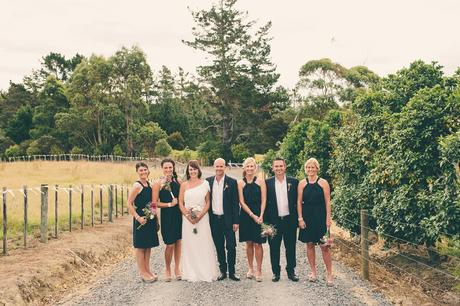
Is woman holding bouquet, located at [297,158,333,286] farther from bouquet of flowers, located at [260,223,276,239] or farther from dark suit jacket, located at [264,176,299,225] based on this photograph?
bouquet of flowers, located at [260,223,276,239]

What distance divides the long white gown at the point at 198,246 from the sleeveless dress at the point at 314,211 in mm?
1764

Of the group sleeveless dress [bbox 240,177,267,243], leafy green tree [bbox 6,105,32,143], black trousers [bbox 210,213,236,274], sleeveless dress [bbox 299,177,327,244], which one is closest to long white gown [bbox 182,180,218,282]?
black trousers [bbox 210,213,236,274]

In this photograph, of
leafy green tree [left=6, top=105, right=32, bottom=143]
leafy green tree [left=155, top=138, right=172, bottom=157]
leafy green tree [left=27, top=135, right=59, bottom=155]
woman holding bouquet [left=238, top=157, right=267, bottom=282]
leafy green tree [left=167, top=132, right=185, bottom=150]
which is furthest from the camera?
leafy green tree [left=6, top=105, right=32, bottom=143]

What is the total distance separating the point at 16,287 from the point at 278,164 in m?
5.04

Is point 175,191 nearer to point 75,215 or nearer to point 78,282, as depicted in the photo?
point 78,282

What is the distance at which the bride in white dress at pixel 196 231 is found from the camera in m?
8.69

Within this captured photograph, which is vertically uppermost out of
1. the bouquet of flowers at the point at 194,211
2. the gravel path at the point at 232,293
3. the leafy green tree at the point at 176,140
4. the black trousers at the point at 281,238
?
the leafy green tree at the point at 176,140

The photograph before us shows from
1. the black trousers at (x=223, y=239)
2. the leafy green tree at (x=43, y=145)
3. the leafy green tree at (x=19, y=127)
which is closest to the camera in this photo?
the black trousers at (x=223, y=239)

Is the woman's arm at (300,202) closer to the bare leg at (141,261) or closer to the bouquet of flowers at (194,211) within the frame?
the bouquet of flowers at (194,211)

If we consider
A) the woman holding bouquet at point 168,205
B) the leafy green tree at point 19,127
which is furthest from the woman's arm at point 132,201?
the leafy green tree at point 19,127

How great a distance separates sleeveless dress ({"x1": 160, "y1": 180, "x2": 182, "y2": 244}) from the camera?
886 cm

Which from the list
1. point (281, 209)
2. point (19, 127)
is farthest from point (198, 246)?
point (19, 127)

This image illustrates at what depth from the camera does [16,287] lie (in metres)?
8.33

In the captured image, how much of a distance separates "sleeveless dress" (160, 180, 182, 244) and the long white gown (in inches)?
6.2
